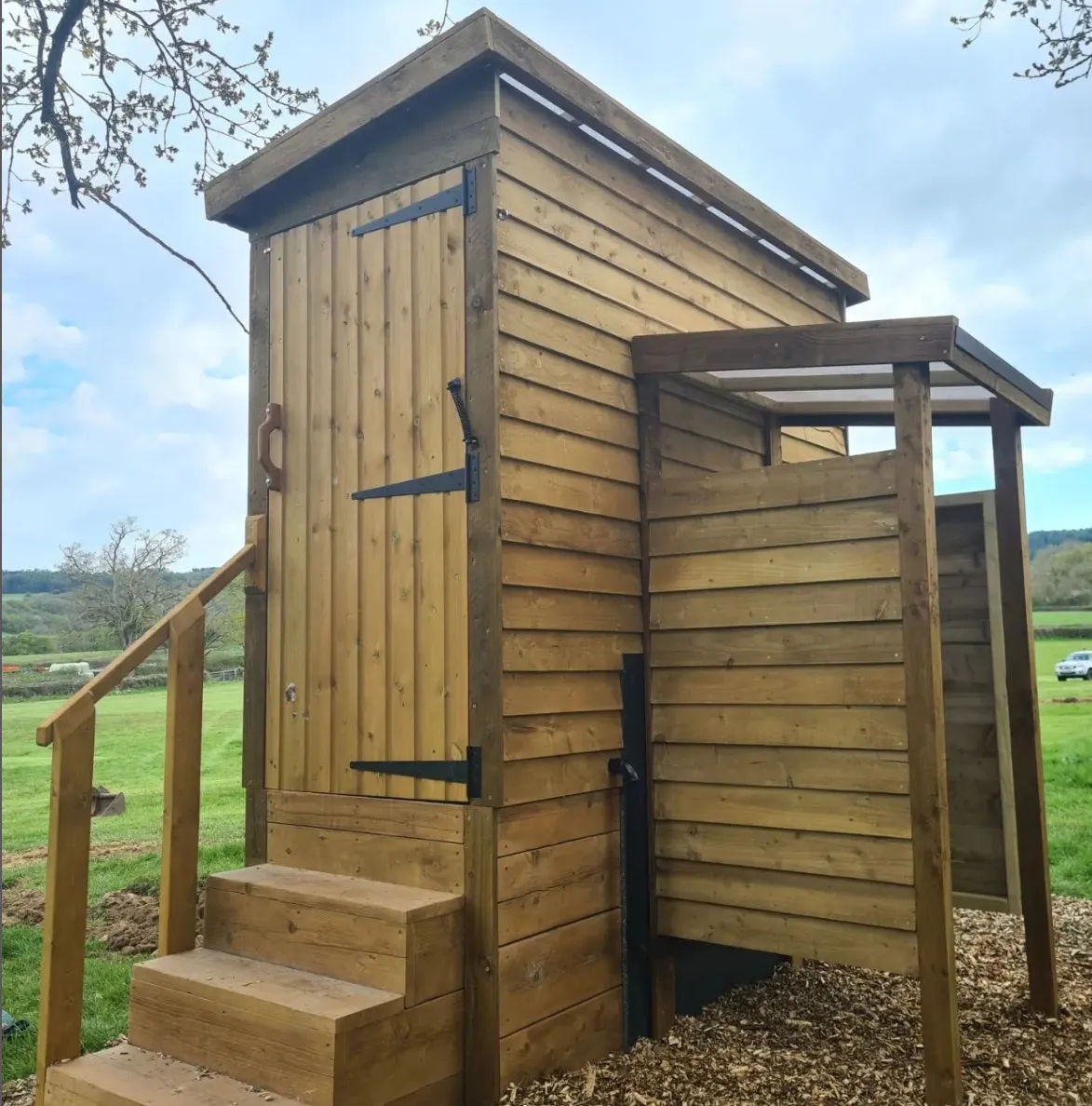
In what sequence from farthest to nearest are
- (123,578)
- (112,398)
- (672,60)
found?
(112,398), (123,578), (672,60)

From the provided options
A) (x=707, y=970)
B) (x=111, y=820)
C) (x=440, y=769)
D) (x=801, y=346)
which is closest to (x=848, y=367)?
(x=801, y=346)

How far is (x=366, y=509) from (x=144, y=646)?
93cm

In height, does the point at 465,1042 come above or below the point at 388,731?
below

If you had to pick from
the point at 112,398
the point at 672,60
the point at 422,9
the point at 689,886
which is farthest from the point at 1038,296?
the point at 689,886

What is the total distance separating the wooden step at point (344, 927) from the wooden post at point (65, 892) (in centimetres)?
50

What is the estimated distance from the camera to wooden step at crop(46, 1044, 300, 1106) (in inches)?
111

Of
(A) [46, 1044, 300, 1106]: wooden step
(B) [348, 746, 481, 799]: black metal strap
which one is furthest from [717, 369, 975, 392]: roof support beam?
(A) [46, 1044, 300, 1106]: wooden step

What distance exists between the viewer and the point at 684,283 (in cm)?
444

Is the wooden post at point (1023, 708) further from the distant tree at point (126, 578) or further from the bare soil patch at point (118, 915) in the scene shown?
the distant tree at point (126, 578)

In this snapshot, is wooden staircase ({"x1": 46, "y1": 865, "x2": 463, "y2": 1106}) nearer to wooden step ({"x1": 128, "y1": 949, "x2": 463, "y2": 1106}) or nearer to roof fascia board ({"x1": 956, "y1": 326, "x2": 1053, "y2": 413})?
wooden step ({"x1": 128, "y1": 949, "x2": 463, "y2": 1106})

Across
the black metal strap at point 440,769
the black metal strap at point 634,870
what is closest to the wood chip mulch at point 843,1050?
the black metal strap at point 634,870

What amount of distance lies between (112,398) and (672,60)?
8.95m

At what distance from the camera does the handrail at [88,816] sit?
3.14 metres

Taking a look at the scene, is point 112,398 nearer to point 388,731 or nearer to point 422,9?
point 422,9
